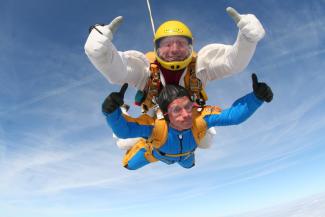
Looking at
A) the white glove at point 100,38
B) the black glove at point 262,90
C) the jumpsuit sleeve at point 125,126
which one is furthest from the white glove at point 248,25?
the jumpsuit sleeve at point 125,126

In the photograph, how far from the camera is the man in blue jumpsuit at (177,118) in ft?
12.5

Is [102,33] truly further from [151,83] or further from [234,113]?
[234,113]

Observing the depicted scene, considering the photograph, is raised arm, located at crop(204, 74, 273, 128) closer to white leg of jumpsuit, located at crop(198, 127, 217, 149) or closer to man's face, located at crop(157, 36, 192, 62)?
man's face, located at crop(157, 36, 192, 62)

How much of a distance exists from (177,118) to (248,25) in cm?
147

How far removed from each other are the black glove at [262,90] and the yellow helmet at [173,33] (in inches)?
42.6

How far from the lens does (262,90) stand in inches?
150

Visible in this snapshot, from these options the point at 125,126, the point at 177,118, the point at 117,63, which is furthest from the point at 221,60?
the point at 125,126

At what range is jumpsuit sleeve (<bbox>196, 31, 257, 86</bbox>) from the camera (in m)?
4.32

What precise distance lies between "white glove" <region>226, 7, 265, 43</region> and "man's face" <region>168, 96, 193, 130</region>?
44.8 inches

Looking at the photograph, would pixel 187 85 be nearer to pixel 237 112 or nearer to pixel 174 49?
pixel 174 49

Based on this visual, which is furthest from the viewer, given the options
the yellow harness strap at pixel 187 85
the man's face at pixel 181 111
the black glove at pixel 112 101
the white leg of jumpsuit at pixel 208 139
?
the white leg of jumpsuit at pixel 208 139

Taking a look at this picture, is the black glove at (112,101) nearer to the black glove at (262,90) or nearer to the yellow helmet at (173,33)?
the yellow helmet at (173,33)

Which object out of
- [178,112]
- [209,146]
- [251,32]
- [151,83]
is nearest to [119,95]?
[178,112]

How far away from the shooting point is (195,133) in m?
4.57
